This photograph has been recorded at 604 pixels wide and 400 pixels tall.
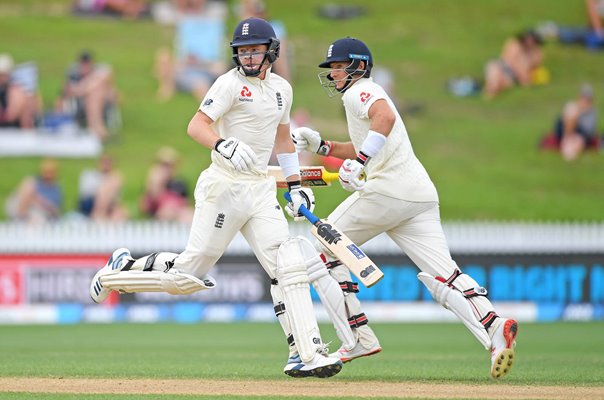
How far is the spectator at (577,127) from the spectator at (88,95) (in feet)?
27.4

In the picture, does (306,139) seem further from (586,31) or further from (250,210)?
(586,31)

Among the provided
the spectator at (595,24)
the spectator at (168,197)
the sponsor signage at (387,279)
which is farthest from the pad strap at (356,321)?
the spectator at (595,24)

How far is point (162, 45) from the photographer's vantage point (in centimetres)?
2752

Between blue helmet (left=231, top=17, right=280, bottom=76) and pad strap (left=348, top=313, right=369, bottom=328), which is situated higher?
blue helmet (left=231, top=17, right=280, bottom=76)

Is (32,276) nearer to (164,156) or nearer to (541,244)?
(164,156)

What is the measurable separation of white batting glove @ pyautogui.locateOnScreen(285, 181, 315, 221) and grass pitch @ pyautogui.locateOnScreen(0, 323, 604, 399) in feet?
3.59

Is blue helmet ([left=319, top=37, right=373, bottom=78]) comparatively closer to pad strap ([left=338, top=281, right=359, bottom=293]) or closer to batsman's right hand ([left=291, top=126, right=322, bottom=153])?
batsman's right hand ([left=291, top=126, right=322, bottom=153])

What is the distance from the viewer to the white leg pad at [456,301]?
792 centimetres

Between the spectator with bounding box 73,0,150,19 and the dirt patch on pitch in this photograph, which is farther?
the spectator with bounding box 73,0,150,19

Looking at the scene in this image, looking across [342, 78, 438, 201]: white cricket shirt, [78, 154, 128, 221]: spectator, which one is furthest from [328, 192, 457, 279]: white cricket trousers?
[78, 154, 128, 221]: spectator

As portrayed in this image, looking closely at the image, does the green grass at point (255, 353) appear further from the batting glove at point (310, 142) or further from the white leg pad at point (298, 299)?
the batting glove at point (310, 142)

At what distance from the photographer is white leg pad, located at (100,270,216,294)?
7.75m

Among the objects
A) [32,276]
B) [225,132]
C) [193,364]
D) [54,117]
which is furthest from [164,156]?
[225,132]

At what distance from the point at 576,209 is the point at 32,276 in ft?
33.6
